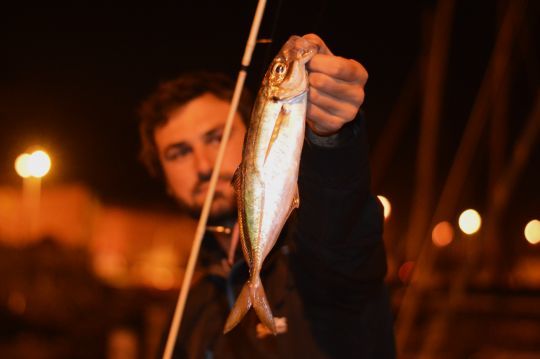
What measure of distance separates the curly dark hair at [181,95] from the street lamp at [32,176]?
43.1 feet

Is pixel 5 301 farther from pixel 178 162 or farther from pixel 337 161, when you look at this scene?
pixel 337 161

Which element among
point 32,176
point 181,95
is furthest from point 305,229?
point 32,176

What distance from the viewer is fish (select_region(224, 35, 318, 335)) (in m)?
1.77

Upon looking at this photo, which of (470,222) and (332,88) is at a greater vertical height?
(332,88)

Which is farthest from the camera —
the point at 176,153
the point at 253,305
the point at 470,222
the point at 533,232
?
the point at 533,232

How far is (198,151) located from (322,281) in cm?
128

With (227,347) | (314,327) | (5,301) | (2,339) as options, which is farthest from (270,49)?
(5,301)

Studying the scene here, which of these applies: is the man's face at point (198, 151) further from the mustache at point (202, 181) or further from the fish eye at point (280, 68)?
the fish eye at point (280, 68)

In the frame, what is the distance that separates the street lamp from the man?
12.9 m

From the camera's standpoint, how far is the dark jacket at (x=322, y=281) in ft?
8.17

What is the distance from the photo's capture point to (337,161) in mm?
2420

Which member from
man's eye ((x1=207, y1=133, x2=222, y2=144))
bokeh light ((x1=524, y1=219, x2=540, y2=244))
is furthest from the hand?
bokeh light ((x1=524, y1=219, x2=540, y2=244))

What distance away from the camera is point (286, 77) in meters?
1.79

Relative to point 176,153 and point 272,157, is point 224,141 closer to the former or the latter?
point 176,153
